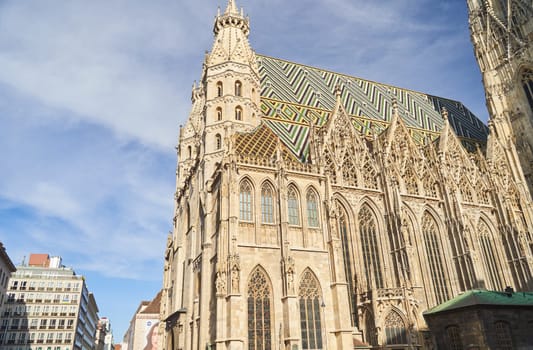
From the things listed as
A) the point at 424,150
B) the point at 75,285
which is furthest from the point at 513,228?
the point at 75,285

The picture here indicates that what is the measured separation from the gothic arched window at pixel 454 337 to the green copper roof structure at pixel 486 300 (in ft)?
3.36

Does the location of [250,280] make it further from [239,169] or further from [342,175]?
[342,175]

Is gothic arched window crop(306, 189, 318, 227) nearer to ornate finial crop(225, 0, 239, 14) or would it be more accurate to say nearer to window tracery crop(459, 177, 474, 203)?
window tracery crop(459, 177, 474, 203)

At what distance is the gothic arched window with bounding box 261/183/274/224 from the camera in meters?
22.4

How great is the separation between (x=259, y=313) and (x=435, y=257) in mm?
14439

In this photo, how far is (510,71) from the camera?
39.4 metres

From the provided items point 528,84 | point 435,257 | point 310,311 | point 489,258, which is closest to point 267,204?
point 310,311

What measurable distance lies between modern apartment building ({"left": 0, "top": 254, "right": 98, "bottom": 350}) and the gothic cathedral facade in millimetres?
36176

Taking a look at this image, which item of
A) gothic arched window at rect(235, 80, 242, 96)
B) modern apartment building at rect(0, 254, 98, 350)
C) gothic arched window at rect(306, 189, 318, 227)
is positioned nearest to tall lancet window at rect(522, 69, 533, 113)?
gothic arched window at rect(306, 189, 318, 227)

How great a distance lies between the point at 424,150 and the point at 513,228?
8.52 metres

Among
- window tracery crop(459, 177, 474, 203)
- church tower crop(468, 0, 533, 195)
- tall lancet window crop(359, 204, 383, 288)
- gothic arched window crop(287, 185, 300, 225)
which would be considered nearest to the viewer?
gothic arched window crop(287, 185, 300, 225)

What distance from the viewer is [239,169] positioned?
2289 centimetres

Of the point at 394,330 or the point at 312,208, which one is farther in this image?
the point at 312,208

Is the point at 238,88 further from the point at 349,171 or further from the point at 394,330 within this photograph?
the point at 394,330
